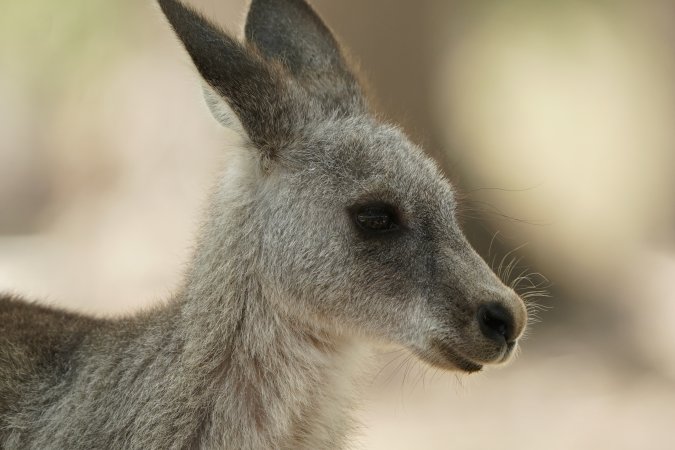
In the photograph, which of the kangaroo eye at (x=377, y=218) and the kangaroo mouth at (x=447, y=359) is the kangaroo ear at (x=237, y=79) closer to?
the kangaroo eye at (x=377, y=218)

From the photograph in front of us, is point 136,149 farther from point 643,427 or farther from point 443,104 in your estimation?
point 643,427

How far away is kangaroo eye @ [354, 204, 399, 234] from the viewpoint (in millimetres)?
4230

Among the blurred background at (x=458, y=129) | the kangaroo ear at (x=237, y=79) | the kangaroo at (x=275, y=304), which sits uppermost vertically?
the kangaroo ear at (x=237, y=79)

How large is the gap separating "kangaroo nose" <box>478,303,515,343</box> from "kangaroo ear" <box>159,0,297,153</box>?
1.21 m

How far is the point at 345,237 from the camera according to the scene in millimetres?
4227

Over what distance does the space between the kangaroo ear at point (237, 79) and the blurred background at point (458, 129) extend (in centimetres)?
542

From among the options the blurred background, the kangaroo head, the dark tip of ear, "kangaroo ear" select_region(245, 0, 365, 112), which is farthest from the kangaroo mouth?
the blurred background

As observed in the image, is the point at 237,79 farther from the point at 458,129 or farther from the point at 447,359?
the point at 458,129

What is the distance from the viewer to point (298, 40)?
523cm

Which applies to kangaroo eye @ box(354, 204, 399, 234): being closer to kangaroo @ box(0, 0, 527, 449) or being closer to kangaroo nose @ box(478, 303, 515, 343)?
kangaroo @ box(0, 0, 527, 449)

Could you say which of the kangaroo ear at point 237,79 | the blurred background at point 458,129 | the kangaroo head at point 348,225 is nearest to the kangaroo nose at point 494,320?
the kangaroo head at point 348,225

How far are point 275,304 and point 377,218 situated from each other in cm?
58

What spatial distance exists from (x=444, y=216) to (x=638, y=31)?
6.94 meters

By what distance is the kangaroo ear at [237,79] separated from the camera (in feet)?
13.3
